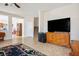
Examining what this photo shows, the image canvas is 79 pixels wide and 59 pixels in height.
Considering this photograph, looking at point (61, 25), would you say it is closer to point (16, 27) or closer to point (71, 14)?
point (71, 14)

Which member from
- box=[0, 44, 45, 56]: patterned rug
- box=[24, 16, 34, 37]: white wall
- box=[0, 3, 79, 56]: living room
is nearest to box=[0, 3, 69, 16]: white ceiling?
box=[0, 3, 79, 56]: living room

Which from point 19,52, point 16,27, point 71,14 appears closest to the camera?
point 19,52

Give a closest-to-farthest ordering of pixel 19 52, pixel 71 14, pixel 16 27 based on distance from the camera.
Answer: pixel 19 52, pixel 16 27, pixel 71 14

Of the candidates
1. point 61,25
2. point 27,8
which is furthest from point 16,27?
point 61,25

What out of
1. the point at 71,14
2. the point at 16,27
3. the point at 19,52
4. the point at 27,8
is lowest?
the point at 19,52

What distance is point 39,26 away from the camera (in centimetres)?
407

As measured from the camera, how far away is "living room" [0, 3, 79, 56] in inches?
128

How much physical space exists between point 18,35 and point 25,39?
412 mm

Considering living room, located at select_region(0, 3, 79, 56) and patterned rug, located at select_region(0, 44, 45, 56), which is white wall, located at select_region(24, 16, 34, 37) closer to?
living room, located at select_region(0, 3, 79, 56)

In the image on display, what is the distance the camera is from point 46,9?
3.97m

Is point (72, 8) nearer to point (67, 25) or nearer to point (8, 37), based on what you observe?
point (67, 25)

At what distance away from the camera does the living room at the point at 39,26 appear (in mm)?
3254

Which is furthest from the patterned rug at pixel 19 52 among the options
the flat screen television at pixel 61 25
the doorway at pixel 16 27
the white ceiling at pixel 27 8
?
the flat screen television at pixel 61 25

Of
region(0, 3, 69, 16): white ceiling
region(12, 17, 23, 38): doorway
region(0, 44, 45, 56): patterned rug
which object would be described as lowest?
region(0, 44, 45, 56): patterned rug
